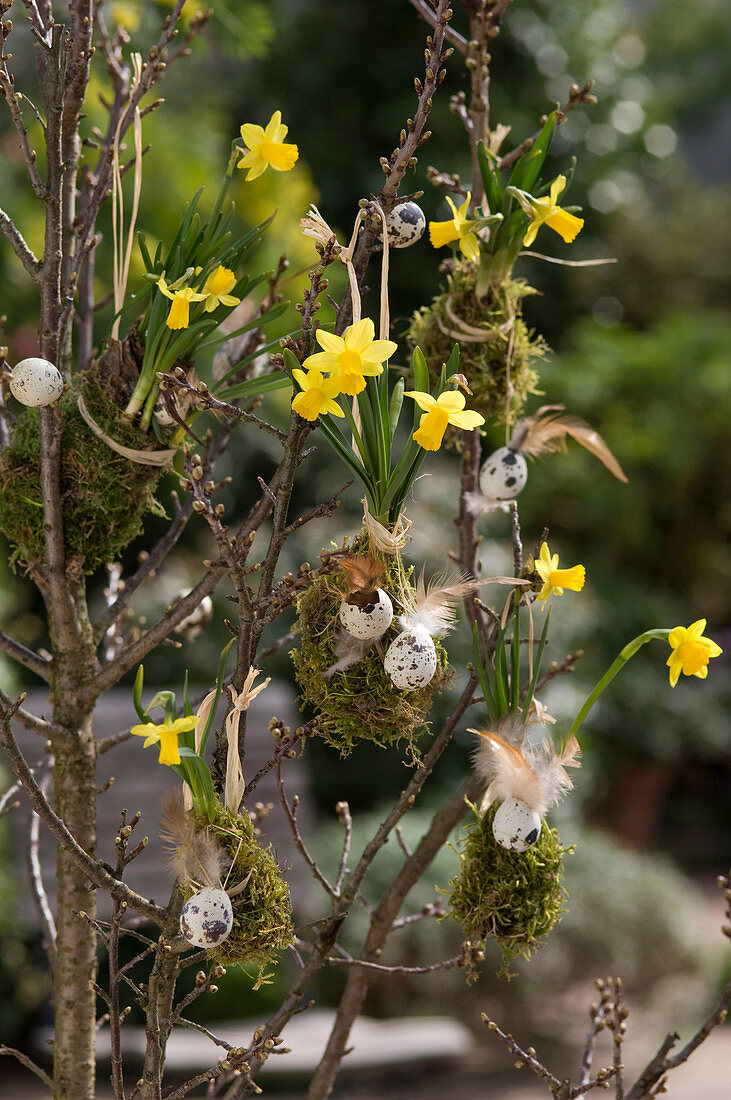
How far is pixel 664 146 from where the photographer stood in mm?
5262

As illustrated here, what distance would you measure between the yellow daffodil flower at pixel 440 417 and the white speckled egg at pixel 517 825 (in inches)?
10.4

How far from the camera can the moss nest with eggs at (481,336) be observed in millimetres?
813

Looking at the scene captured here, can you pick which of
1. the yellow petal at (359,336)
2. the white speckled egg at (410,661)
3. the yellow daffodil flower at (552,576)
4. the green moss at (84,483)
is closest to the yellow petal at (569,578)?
the yellow daffodil flower at (552,576)

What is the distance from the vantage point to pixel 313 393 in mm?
598

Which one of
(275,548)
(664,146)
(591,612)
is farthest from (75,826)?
(664,146)

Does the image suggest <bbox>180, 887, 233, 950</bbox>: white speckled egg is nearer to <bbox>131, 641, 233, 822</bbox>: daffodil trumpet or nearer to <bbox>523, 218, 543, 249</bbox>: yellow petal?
<bbox>131, 641, 233, 822</bbox>: daffodil trumpet

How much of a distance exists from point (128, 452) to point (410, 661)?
10.6 inches

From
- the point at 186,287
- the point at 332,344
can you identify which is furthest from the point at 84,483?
the point at 332,344

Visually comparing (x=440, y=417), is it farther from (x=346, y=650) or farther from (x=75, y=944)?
(x=75, y=944)

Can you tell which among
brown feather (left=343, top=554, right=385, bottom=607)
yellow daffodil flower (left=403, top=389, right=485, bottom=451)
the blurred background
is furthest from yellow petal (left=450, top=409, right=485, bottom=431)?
the blurred background

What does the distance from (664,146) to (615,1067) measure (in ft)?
17.5

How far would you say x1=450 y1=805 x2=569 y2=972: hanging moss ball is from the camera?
725 millimetres

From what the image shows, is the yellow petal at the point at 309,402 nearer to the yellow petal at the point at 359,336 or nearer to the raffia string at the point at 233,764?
the yellow petal at the point at 359,336

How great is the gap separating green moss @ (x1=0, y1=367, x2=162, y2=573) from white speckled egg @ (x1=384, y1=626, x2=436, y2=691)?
261mm
